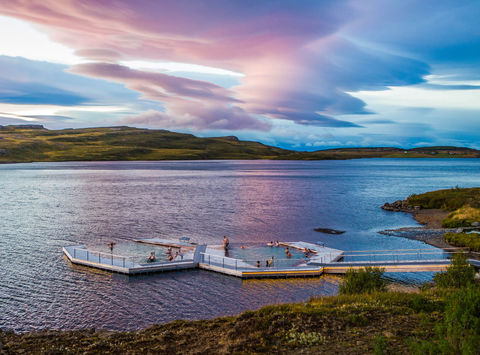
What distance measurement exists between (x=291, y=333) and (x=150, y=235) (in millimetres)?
41048

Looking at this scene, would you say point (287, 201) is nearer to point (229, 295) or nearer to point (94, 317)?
point (229, 295)

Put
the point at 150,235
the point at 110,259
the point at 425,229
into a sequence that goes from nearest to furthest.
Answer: the point at 110,259 < the point at 150,235 < the point at 425,229

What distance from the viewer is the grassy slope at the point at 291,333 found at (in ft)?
48.8

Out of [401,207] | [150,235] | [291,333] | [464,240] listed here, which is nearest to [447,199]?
[401,207]

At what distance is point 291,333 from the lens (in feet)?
52.3

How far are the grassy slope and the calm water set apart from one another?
5.88 metres

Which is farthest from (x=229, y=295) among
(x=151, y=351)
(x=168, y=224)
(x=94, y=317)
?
(x=168, y=224)

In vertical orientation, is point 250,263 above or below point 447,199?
below

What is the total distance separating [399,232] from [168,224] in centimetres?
3732

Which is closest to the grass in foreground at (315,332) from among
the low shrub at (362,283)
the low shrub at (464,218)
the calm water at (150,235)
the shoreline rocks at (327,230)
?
the low shrub at (362,283)

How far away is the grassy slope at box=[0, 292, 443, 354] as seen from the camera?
→ 585 inches

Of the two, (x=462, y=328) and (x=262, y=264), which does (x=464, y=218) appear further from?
(x=462, y=328)

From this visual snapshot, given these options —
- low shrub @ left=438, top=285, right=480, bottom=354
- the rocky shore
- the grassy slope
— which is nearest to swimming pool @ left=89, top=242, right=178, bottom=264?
the grassy slope

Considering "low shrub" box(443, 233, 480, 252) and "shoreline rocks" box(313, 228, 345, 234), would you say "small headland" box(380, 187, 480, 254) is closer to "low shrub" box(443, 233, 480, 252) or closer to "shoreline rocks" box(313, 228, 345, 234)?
"low shrub" box(443, 233, 480, 252)
